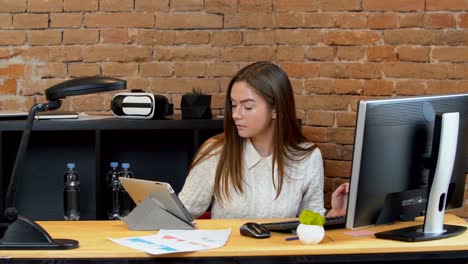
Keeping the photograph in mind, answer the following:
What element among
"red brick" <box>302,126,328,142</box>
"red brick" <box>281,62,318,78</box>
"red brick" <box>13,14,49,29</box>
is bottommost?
"red brick" <box>302,126,328,142</box>

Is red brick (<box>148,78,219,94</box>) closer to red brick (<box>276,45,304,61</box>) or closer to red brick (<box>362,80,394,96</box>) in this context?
red brick (<box>276,45,304,61</box>)

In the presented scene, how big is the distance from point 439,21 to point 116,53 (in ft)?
5.19

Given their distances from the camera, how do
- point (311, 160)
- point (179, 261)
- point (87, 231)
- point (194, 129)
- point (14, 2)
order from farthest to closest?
point (14, 2), point (194, 129), point (311, 160), point (87, 231), point (179, 261)

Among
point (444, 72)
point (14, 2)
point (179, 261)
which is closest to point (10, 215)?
point (179, 261)

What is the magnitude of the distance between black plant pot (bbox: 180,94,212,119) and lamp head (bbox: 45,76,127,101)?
131 centimetres

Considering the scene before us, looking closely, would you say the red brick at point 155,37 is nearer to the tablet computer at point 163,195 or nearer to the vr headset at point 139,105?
the vr headset at point 139,105

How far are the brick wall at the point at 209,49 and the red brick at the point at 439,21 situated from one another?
176 millimetres

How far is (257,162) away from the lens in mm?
3193

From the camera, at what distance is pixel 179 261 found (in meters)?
2.38

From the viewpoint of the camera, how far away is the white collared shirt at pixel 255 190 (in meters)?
3.15

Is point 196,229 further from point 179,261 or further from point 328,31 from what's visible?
point 328,31

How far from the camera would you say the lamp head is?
2.41 meters

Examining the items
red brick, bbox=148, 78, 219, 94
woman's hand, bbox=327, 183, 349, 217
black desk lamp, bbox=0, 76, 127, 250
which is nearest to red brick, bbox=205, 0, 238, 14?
red brick, bbox=148, 78, 219, 94

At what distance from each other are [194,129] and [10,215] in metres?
1.40
